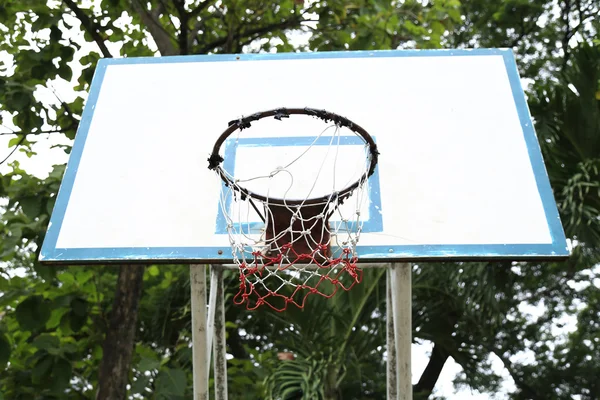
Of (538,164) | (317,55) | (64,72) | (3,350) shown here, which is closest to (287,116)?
(317,55)

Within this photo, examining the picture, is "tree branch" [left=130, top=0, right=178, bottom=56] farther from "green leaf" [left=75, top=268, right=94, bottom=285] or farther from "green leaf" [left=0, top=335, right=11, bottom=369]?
"green leaf" [left=0, top=335, right=11, bottom=369]

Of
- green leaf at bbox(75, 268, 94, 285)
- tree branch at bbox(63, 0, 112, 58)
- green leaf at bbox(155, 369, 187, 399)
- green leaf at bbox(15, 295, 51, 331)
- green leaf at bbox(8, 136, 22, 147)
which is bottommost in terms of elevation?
green leaf at bbox(155, 369, 187, 399)

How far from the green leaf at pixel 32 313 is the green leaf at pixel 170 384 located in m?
0.66

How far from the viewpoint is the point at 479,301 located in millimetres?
4609

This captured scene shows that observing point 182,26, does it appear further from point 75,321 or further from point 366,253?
point 366,253

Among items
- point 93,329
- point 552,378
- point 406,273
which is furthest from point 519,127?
point 552,378

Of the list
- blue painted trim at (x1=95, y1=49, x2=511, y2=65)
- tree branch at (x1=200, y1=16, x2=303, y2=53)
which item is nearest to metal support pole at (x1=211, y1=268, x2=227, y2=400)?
blue painted trim at (x1=95, y1=49, x2=511, y2=65)

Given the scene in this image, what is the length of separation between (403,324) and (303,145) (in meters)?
0.79

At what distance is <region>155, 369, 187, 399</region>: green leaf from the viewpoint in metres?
3.68

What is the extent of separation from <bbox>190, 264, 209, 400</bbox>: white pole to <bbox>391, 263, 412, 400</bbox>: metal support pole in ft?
2.48

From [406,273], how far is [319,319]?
1601 mm

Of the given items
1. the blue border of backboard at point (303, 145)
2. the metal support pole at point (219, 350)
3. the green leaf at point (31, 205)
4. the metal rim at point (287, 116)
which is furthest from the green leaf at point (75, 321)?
the metal rim at point (287, 116)

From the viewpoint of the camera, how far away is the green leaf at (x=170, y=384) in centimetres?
368

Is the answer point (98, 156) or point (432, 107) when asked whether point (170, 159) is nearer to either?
point (98, 156)
